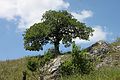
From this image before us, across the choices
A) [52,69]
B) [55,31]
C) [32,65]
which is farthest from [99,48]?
[55,31]

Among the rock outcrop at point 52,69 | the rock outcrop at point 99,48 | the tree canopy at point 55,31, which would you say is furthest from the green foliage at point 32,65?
the tree canopy at point 55,31

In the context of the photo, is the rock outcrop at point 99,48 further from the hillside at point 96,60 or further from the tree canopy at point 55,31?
the tree canopy at point 55,31

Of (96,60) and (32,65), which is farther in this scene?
(32,65)

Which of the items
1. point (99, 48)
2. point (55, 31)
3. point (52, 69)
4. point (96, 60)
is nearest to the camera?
point (96, 60)

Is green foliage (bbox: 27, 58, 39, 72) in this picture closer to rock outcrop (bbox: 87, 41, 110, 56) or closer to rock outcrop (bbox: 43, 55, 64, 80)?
rock outcrop (bbox: 43, 55, 64, 80)

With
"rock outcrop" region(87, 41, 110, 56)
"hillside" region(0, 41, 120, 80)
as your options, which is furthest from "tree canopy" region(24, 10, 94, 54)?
"rock outcrop" region(87, 41, 110, 56)

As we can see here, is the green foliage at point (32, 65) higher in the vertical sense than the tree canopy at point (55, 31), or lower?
lower

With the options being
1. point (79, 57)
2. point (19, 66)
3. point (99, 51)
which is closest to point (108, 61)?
point (99, 51)

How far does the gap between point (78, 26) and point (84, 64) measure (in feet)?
103

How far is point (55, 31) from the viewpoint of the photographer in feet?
191

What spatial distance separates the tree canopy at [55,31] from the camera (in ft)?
190

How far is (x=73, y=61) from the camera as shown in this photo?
28.1 meters

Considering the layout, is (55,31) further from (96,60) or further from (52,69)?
(96,60)

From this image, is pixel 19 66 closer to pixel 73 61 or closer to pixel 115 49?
pixel 115 49
